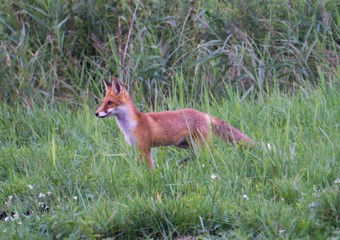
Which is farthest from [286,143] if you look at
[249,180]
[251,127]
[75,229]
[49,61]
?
[49,61]

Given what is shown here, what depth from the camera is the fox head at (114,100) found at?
22.8 ft

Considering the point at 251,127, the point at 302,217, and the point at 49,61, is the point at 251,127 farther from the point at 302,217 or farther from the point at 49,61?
the point at 49,61

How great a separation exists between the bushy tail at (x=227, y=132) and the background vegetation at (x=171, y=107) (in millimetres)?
175

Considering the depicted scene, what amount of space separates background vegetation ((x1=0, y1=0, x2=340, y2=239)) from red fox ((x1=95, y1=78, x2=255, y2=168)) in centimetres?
15

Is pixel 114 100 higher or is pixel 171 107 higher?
pixel 114 100

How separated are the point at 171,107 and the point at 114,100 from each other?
1368 mm

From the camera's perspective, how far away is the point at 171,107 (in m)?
8.27

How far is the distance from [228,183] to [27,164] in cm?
206

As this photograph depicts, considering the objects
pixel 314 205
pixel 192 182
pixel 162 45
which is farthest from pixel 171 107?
pixel 314 205

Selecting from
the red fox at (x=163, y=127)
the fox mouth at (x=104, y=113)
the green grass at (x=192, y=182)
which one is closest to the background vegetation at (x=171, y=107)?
the green grass at (x=192, y=182)

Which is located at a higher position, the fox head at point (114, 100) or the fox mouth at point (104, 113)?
the fox head at point (114, 100)

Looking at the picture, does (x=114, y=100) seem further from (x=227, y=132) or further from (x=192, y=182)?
(x=192, y=182)

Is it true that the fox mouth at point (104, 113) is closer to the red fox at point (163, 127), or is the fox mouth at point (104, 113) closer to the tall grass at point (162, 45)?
the red fox at point (163, 127)

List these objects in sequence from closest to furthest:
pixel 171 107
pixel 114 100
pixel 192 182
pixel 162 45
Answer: pixel 192 182 → pixel 114 100 → pixel 171 107 → pixel 162 45
